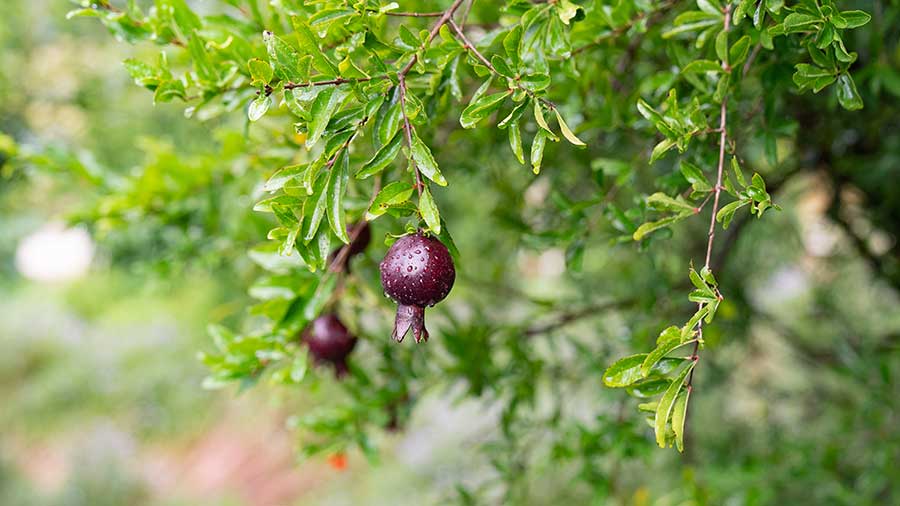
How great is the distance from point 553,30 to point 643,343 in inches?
20.8

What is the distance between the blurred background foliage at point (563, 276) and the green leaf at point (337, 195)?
0.69 feet

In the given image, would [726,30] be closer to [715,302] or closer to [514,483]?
[715,302]

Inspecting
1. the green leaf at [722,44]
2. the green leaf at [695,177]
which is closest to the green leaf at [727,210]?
the green leaf at [695,177]

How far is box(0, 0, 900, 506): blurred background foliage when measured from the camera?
885 millimetres

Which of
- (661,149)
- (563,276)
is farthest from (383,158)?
(563,276)

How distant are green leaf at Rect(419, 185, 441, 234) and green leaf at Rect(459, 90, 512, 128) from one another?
0.05m

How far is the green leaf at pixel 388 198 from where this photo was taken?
1.48 feet

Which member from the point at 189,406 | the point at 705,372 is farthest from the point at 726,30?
the point at 189,406

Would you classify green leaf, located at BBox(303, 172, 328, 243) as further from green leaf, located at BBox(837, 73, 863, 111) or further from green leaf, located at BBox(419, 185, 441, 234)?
green leaf, located at BBox(837, 73, 863, 111)

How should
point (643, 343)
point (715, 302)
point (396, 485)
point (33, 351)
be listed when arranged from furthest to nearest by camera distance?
point (33, 351) < point (396, 485) < point (643, 343) < point (715, 302)

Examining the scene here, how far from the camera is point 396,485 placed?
3080 mm

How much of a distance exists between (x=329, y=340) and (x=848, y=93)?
46 centimetres

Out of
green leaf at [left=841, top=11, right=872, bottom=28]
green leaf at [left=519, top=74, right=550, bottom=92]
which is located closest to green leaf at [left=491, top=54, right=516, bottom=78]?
green leaf at [left=519, top=74, right=550, bottom=92]

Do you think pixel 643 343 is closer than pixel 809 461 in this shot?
Yes
